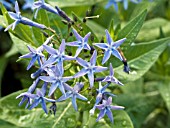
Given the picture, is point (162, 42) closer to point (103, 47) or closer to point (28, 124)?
point (103, 47)

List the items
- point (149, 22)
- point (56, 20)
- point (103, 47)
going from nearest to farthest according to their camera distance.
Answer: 1. point (103, 47)
2. point (56, 20)
3. point (149, 22)

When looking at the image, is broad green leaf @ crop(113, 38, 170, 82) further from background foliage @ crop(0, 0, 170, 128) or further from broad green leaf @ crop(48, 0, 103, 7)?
broad green leaf @ crop(48, 0, 103, 7)

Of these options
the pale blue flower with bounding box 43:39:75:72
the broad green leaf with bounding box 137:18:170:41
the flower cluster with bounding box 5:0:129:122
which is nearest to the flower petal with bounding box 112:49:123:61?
the flower cluster with bounding box 5:0:129:122

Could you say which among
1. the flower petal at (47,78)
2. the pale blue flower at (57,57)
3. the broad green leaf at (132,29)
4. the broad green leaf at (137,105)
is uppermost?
the broad green leaf at (137,105)

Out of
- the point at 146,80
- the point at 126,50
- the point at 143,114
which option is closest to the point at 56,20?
the point at 126,50

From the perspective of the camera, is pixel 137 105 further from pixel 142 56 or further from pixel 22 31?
pixel 22 31

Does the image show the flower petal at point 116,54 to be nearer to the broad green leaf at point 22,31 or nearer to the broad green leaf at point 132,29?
the broad green leaf at point 132,29

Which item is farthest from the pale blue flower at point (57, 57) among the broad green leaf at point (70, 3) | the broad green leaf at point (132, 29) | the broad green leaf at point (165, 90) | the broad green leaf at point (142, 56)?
the broad green leaf at point (165, 90)

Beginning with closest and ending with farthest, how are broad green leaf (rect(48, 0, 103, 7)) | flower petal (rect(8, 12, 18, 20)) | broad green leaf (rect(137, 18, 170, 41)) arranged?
1. flower petal (rect(8, 12, 18, 20))
2. broad green leaf (rect(48, 0, 103, 7))
3. broad green leaf (rect(137, 18, 170, 41))
